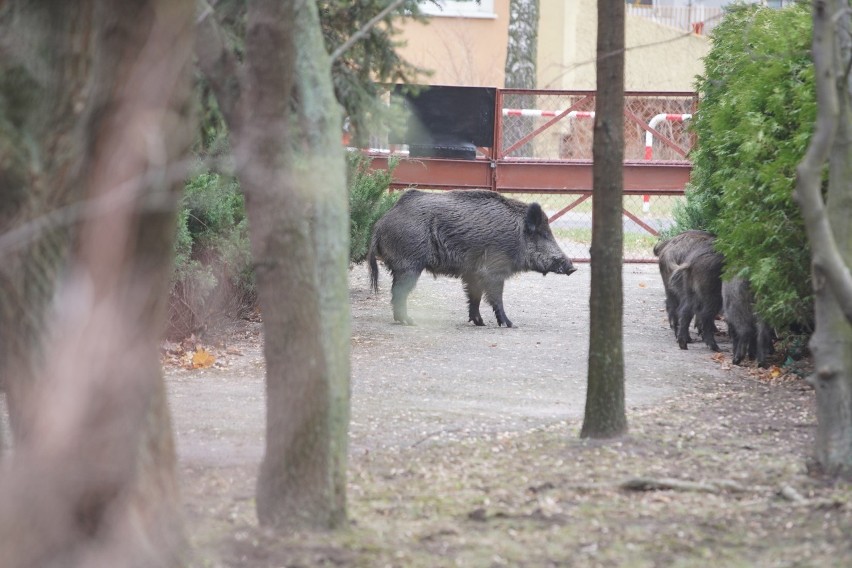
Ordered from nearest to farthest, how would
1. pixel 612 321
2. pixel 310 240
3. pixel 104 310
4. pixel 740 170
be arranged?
pixel 104 310
pixel 310 240
pixel 612 321
pixel 740 170

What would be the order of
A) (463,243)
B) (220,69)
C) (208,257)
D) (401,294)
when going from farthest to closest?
(463,243)
(401,294)
(208,257)
(220,69)

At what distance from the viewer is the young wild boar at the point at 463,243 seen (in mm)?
12688

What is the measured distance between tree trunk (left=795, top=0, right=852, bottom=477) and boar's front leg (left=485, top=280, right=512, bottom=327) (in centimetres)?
697

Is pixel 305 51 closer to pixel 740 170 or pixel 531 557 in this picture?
pixel 531 557

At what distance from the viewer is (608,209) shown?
20.9 ft

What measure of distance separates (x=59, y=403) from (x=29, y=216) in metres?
0.61

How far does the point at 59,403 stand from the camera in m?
3.62

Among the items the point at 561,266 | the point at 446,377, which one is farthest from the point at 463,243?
the point at 446,377

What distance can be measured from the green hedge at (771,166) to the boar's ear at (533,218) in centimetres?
300

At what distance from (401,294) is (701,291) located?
3.27 m

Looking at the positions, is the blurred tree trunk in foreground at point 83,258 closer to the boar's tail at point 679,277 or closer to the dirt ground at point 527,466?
the dirt ground at point 527,466

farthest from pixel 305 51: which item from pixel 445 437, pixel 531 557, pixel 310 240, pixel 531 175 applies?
pixel 531 175

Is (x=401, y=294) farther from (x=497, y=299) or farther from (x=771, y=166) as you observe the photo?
(x=771, y=166)

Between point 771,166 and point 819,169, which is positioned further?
point 771,166
